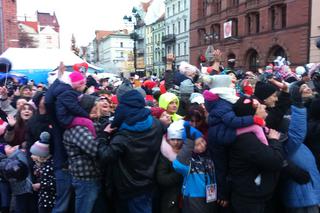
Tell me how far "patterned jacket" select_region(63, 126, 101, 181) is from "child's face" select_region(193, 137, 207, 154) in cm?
106

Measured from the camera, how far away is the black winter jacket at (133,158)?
11.4 feet

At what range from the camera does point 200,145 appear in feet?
11.3

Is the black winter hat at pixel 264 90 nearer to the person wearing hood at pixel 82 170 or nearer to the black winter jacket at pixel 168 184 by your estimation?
the black winter jacket at pixel 168 184

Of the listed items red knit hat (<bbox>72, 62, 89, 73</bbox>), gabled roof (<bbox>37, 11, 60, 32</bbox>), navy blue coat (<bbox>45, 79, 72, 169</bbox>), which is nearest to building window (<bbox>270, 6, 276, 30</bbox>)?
red knit hat (<bbox>72, 62, 89, 73</bbox>)

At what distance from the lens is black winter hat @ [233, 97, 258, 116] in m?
3.17

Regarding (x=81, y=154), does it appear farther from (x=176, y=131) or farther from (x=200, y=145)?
(x=200, y=145)

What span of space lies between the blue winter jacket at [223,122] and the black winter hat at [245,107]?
6 cm

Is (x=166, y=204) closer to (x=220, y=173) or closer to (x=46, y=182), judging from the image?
(x=220, y=173)

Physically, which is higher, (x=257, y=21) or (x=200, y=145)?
(x=257, y=21)

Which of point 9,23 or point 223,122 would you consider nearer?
point 223,122

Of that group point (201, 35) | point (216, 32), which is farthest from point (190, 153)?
point (201, 35)

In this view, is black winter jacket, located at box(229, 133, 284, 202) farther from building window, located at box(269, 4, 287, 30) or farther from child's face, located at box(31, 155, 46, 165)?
building window, located at box(269, 4, 287, 30)

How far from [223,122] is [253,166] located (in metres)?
0.51

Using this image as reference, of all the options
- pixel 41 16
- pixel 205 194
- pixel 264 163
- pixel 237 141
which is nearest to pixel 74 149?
pixel 205 194
